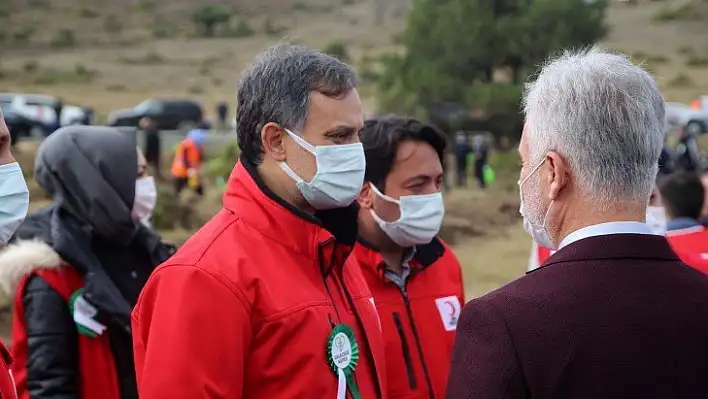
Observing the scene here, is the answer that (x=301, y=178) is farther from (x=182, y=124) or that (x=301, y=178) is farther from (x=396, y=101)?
(x=182, y=124)

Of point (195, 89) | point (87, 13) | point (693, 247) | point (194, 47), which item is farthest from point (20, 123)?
point (87, 13)

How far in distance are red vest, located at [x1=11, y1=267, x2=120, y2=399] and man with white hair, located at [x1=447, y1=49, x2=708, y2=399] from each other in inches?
64.4

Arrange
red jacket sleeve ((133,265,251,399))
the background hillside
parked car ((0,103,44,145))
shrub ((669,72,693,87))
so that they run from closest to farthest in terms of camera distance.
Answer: red jacket sleeve ((133,265,251,399)) < parked car ((0,103,44,145)) < shrub ((669,72,693,87)) < the background hillside

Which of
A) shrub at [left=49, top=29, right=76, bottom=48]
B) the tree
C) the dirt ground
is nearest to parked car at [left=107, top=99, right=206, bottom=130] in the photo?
the dirt ground

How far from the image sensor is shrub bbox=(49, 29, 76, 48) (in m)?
56.5

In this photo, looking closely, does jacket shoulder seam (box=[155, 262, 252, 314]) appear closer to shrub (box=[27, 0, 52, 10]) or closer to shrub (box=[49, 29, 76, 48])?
shrub (box=[49, 29, 76, 48])

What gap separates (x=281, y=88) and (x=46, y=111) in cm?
3091

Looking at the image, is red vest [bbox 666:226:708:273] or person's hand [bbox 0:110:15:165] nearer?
person's hand [bbox 0:110:15:165]

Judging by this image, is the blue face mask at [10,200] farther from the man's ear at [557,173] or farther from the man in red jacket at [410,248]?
the man's ear at [557,173]

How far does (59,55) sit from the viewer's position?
54250mm

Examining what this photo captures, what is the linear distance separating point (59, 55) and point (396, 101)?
106ft

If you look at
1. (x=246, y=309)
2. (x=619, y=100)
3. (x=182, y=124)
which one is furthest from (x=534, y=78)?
(x=182, y=124)

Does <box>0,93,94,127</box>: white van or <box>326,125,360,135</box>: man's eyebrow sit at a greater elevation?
<box>326,125,360,135</box>: man's eyebrow

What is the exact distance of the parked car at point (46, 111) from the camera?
1170 inches
